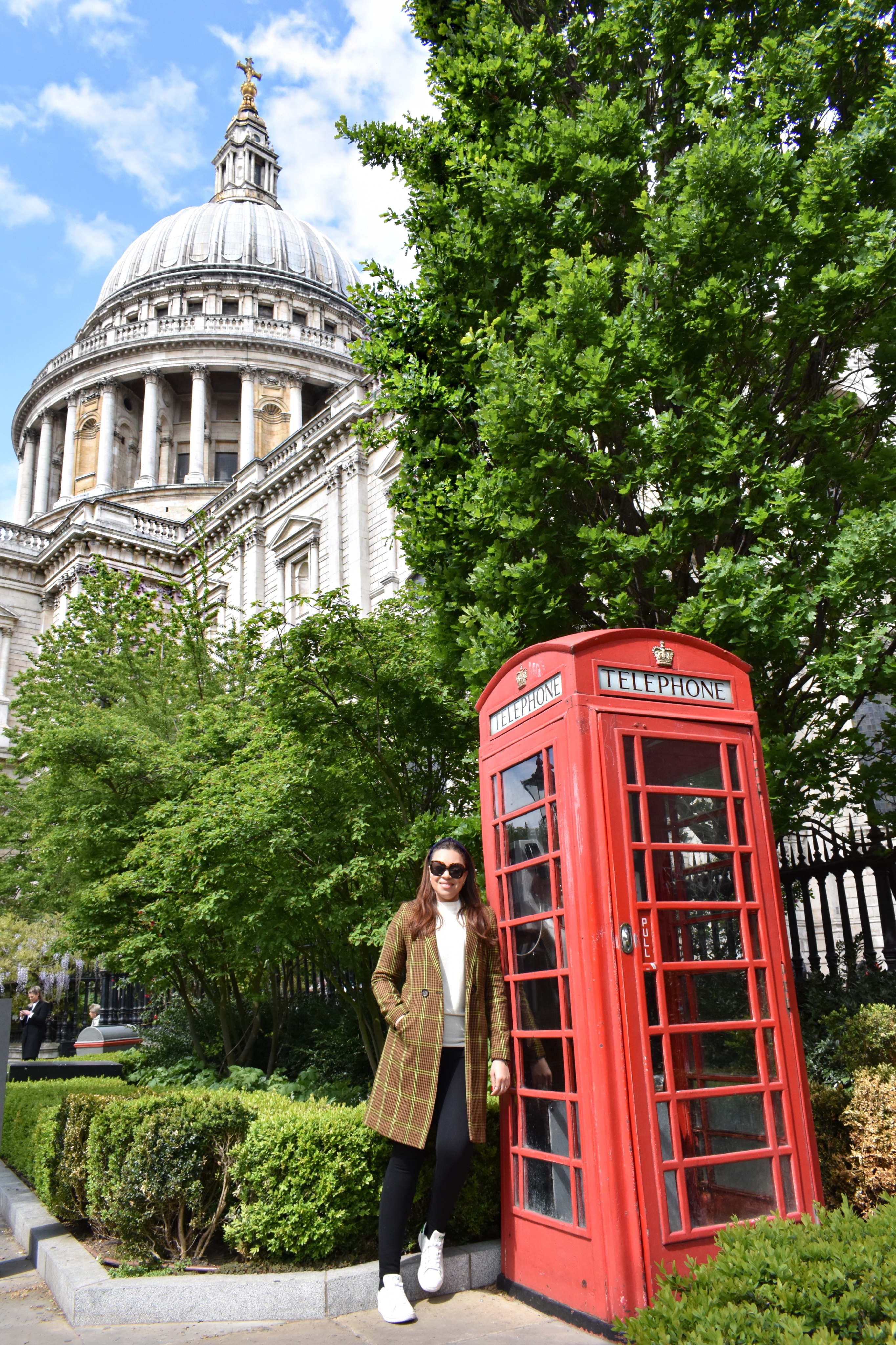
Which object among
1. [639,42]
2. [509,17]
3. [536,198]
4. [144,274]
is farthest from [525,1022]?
[144,274]

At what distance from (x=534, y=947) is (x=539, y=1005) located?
0.29 meters

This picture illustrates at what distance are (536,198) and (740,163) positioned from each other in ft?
5.28

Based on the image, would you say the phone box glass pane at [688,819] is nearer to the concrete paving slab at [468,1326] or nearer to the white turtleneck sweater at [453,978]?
the white turtleneck sweater at [453,978]

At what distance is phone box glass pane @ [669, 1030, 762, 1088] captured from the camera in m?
4.56

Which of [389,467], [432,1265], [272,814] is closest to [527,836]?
[432,1265]

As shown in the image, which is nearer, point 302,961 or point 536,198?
point 536,198

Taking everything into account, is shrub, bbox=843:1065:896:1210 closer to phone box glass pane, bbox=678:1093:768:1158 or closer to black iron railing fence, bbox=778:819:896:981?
phone box glass pane, bbox=678:1093:768:1158

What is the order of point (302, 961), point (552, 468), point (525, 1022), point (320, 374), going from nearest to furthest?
point (525, 1022) < point (552, 468) < point (302, 961) < point (320, 374)

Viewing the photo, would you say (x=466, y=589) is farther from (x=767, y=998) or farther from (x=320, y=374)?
(x=320, y=374)

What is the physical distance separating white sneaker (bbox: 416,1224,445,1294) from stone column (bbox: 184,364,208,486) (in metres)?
57.1

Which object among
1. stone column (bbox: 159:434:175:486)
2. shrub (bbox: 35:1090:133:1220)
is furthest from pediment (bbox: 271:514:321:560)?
shrub (bbox: 35:1090:133:1220)

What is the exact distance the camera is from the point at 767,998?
4.77m

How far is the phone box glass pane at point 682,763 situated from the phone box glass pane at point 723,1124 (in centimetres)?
150

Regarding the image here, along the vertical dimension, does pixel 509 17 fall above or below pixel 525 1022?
above
